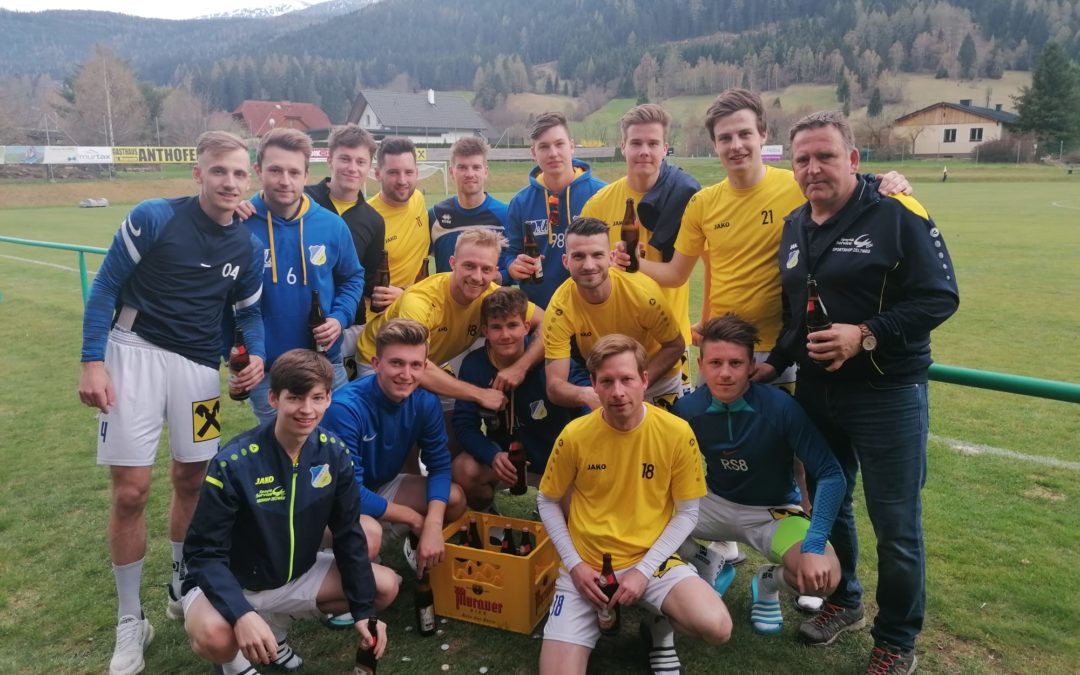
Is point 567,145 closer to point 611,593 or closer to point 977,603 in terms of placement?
point 611,593

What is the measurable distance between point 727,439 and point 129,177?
64834 mm

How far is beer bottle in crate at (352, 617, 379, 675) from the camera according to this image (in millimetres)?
3664

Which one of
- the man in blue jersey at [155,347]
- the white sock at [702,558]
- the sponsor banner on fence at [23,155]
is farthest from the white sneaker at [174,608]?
the sponsor banner on fence at [23,155]

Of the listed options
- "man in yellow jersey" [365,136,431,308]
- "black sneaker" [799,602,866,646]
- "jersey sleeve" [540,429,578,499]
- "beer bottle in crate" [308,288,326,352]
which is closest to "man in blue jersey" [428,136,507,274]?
"man in yellow jersey" [365,136,431,308]

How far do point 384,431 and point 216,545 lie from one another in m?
1.26

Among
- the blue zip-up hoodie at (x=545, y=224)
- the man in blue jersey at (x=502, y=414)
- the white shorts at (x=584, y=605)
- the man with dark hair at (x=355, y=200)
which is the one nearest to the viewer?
the white shorts at (x=584, y=605)

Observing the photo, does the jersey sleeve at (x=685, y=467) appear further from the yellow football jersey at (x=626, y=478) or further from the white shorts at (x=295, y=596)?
the white shorts at (x=295, y=596)

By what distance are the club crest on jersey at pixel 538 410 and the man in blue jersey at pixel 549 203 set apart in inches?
40.9

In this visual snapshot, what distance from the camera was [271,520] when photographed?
3771mm

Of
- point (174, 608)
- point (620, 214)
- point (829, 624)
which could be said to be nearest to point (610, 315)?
point (620, 214)

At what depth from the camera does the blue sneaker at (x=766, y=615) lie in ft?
14.1

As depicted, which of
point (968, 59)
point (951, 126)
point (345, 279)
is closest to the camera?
point (345, 279)

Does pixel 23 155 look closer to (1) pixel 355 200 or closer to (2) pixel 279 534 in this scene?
(1) pixel 355 200

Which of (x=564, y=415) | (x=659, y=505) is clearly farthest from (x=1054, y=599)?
(x=564, y=415)
